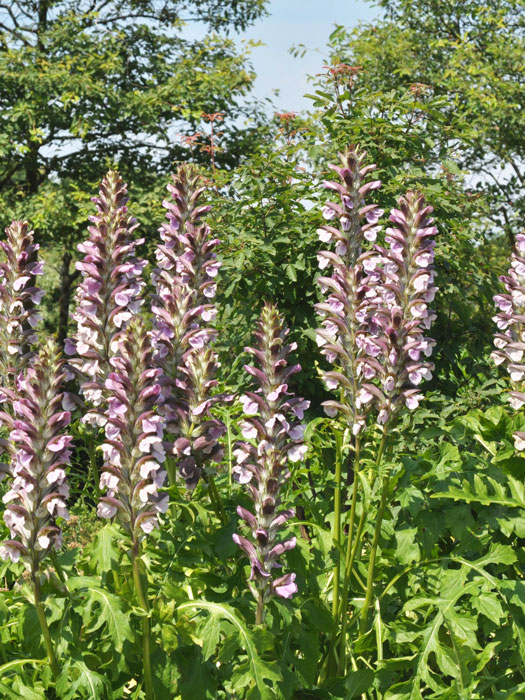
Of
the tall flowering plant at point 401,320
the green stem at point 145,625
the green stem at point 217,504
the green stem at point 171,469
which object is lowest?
the green stem at point 145,625

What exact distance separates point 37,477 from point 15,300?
3.47ft

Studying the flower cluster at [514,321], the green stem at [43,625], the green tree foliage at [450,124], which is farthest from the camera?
the green tree foliage at [450,124]

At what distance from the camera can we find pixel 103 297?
9.67 feet

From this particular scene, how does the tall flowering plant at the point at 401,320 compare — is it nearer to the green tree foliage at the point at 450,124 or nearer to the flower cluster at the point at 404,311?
the flower cluster at the point at 404,311

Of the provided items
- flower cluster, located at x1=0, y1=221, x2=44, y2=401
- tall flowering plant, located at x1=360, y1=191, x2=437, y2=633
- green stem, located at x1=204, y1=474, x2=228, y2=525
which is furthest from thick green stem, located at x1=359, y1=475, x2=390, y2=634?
flower cluster, located at x1=0, y1=221, x2=44, y2=401

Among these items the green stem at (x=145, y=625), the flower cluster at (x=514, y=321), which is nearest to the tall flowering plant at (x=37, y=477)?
the green stem at (x=145, y=625)

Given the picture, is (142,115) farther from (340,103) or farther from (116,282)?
(116,282)

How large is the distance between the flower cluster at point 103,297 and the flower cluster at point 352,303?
2.62 feet

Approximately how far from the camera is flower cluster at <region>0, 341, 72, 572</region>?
2.46m

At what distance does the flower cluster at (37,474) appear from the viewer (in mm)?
2461

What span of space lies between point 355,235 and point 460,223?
2.95 m

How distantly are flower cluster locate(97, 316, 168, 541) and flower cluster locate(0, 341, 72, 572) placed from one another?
17 cm

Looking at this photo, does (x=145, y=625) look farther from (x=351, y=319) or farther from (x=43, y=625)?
(x=351, y=319)

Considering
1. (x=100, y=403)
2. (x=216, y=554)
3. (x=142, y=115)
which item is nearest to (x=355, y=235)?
(x=100, y=403)
